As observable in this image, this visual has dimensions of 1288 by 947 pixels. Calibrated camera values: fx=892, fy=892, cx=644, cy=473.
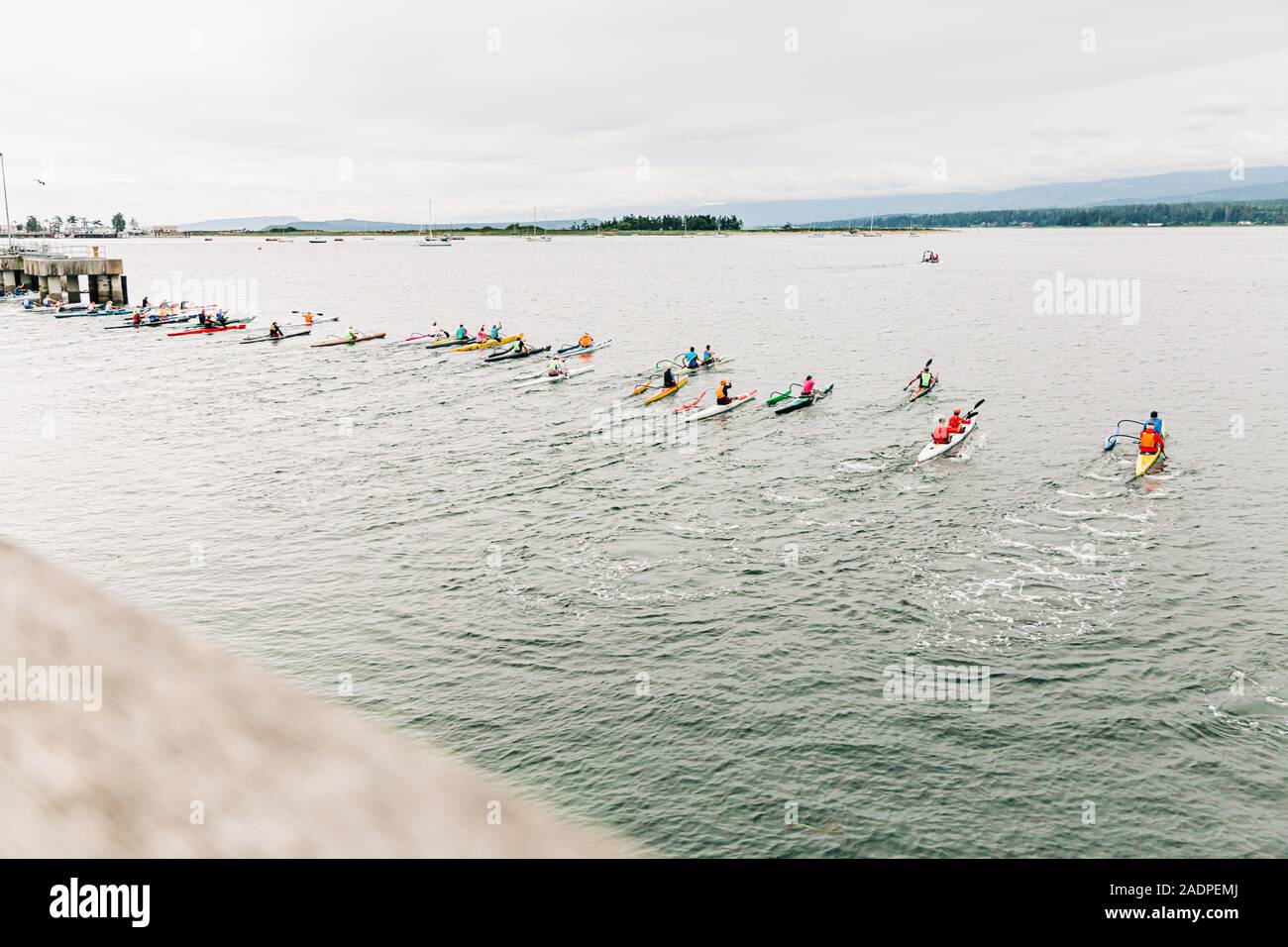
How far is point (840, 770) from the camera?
18.7 metres

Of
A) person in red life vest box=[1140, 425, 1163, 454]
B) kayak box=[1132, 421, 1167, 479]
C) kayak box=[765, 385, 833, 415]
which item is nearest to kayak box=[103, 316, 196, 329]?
kayak box=[765, 385, 833, 415]

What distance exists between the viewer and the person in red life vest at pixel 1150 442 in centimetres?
3962

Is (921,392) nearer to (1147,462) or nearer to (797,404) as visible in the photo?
(797,404)

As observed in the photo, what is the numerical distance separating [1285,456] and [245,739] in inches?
2003

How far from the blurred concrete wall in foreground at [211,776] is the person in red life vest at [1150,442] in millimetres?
42872

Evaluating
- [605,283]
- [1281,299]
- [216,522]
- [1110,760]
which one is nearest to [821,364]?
[216,522]

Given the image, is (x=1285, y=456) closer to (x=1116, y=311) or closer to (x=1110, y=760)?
(x=1110, y=760)

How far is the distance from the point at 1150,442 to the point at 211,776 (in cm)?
4380

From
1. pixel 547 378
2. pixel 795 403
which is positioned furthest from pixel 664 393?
pixel 547 378

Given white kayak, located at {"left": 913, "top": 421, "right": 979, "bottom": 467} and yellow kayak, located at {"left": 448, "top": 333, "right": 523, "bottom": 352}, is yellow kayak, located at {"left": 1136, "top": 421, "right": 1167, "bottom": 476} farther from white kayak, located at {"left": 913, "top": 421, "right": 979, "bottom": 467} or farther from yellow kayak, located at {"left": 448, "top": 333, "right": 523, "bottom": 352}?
yellow kayak, located at {"left": 448, "top": 333, "right": 523, "bottom": 352}
